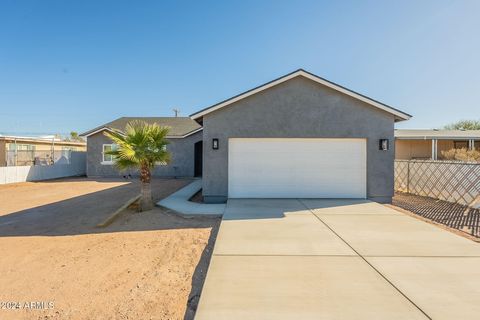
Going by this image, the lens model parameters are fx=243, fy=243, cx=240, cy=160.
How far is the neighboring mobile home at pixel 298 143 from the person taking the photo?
29.9ft

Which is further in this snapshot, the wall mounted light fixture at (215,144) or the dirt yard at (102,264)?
the wall mounted light fixture at (215,144)

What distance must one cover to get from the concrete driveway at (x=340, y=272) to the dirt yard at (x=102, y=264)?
596 millimetres

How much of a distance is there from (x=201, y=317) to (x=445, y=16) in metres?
13.0

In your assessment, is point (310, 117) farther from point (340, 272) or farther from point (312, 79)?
point (340, 272)

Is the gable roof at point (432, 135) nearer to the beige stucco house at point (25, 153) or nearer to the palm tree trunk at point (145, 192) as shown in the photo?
the palm tree trunk at point (145, 192)

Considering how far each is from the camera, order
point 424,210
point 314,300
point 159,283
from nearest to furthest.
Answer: point 314,300, point 159,283, point 424,210

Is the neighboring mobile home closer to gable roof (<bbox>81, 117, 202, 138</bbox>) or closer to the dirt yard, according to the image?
the dirt yard

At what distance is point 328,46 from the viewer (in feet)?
39.9

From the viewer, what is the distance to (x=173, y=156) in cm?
1864

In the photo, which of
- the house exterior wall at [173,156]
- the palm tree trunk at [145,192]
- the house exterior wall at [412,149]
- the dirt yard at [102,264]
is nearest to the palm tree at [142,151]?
the palm tree trunk at [145,192]

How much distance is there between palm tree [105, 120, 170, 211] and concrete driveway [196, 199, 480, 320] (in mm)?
3797

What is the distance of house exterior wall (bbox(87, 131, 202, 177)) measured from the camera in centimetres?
1867

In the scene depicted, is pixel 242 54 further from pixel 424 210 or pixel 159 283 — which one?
pixel 159 283

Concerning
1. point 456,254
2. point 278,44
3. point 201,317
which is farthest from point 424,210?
point 278,44
